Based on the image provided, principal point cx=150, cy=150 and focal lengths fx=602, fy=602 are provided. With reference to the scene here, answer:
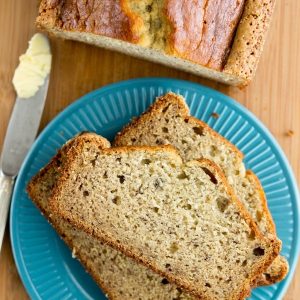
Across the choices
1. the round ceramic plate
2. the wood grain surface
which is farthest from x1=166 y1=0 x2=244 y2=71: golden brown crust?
the wood grain surface

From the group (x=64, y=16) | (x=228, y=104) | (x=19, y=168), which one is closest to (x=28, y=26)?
(x=64, y=16)

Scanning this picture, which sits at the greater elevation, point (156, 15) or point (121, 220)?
point (156, 15)

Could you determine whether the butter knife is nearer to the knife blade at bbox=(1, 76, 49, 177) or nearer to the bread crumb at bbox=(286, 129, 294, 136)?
the knife blade at bbox=(1, 76, 49, 177)

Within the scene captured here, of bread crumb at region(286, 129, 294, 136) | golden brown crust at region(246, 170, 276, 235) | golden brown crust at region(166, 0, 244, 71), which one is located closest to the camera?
golden brown crust at region(166, 0, 244, 71)

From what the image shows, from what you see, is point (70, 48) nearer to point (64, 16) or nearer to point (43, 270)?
point (64, 16)

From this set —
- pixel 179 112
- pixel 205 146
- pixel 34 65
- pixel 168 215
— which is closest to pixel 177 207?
pixel 168 215

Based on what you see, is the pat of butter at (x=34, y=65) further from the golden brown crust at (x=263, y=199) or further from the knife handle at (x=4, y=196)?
the golden brown crust at (x=263, y=199)
